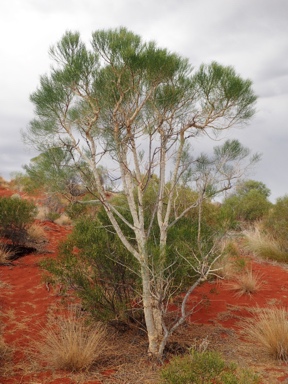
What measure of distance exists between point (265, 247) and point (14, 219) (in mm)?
9067

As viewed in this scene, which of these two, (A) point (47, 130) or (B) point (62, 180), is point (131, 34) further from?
(B) point (62, 180)

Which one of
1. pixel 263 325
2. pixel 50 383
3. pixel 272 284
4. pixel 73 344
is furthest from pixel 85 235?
pixel 272 284

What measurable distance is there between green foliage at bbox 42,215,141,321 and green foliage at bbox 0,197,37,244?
650 cm

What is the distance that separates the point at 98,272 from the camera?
699 centimetres

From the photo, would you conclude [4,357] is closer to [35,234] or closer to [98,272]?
[98,272]

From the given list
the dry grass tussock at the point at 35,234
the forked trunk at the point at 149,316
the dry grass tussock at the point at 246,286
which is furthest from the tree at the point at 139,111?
the dry grass tussock at the point at 35,234

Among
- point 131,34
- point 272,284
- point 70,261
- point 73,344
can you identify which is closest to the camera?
point 73,344

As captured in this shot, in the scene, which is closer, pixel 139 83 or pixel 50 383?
pixel 50 383

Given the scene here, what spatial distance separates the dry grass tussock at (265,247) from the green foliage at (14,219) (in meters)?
8.44

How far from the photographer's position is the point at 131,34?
20.2 ft

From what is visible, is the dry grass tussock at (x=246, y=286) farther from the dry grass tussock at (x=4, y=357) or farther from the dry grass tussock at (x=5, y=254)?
the dry grass tussock at (x=5, y=254)

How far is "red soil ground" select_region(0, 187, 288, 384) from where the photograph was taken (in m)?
5.37

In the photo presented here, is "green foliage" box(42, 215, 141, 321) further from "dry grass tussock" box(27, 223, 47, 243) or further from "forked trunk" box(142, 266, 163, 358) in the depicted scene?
"dry grass tussock" box(27, 223, 47, 243)

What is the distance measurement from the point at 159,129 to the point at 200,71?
1352 mm
